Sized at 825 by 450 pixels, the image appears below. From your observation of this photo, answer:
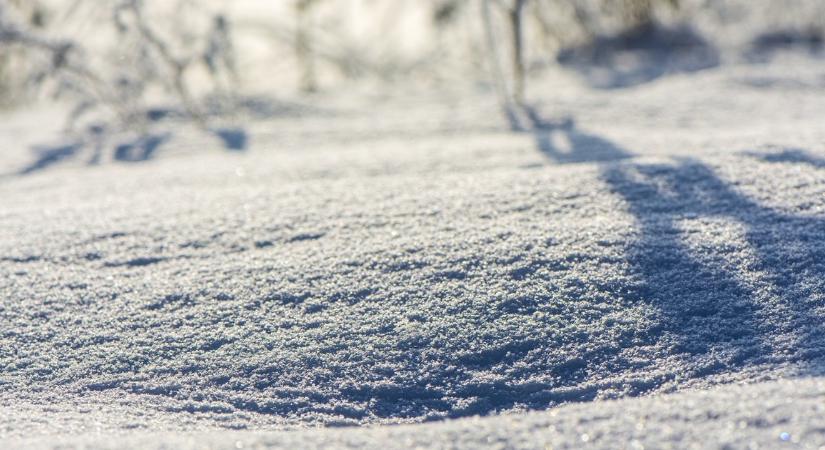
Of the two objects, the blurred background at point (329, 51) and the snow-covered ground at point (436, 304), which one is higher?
the blurred background at point (329, 51)

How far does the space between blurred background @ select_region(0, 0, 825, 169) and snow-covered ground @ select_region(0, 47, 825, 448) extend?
977mm

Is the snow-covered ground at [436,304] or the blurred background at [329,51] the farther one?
the blurred background at [329,51]

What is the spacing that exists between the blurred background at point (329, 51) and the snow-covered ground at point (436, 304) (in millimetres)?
977

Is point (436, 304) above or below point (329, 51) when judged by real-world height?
below

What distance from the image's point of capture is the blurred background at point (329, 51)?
3.10 meters

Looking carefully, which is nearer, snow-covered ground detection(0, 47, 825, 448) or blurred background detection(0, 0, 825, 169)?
snow-covered ground detection(0, 47, 825, 448)

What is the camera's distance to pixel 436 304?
1.40 m

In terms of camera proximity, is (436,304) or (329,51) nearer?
(436,304)

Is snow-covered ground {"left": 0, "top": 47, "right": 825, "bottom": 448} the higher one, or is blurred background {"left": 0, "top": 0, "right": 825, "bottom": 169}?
blurred background {"left": 0, "top": 0, "right": 825, "bottom": 169}

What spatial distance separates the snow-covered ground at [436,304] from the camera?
1148 millimetres

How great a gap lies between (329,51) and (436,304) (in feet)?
11.4

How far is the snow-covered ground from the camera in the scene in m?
1.15

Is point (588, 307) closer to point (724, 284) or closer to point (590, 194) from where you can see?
point (724, 284)

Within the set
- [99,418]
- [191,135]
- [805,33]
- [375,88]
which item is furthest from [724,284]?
[805,33]
